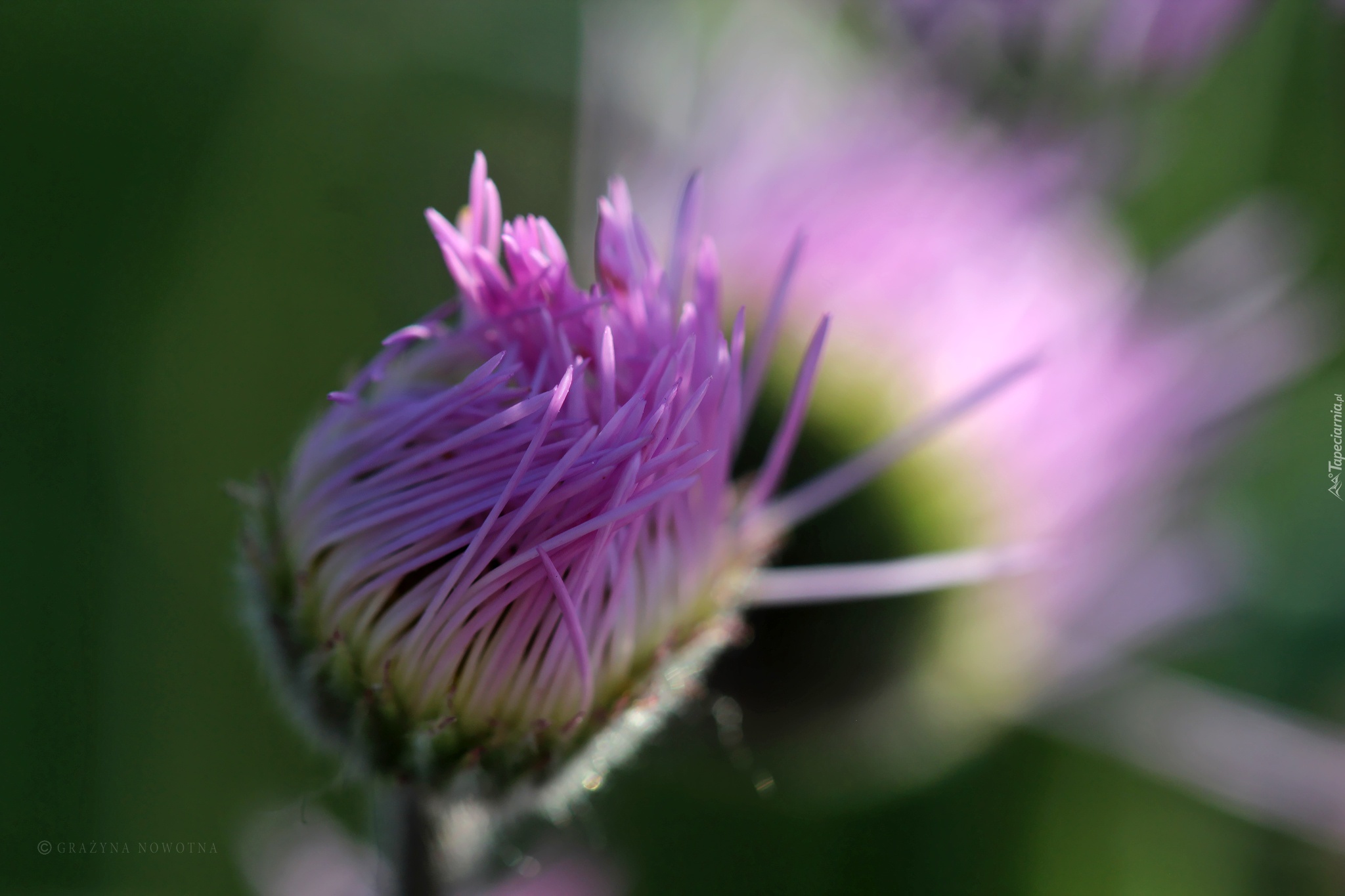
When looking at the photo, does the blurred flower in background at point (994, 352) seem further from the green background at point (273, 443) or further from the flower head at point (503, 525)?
the flower head at point (503, 525)

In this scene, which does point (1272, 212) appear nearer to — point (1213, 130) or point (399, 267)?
point (1213, 130)

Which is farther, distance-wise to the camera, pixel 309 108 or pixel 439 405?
pixel 309 108

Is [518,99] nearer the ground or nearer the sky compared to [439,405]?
nearer the sky

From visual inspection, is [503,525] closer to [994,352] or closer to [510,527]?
[510,527]

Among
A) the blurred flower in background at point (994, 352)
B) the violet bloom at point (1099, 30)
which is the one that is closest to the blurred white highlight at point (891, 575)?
the blurred flower in background at point (994, 352)

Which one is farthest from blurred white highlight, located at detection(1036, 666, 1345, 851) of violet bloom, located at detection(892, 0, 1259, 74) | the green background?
violet bloom, located at detection(892, 0, 1259, 74)

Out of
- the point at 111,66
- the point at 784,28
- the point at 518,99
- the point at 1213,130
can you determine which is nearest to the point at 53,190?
the point at 111,66

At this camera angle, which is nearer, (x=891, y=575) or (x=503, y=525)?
(x=503, y=525)

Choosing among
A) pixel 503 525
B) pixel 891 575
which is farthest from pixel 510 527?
pixel 891 575
